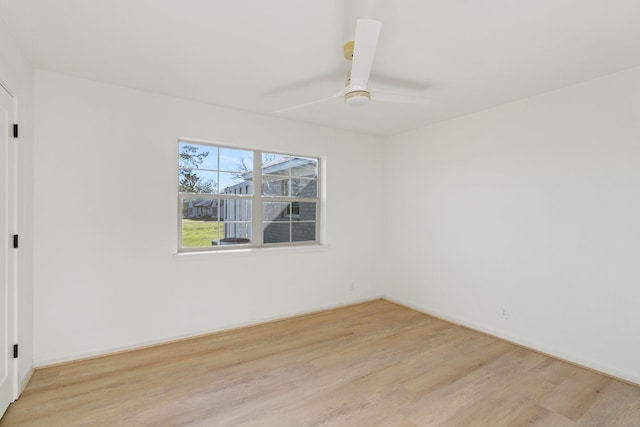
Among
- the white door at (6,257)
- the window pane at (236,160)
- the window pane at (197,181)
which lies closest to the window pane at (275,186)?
the window pane at (236,160)

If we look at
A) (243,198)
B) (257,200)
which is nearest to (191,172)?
(243,198)

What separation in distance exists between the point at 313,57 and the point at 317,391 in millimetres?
2509

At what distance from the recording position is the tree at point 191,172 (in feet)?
11.3

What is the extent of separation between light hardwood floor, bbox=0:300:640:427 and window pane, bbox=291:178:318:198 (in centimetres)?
181

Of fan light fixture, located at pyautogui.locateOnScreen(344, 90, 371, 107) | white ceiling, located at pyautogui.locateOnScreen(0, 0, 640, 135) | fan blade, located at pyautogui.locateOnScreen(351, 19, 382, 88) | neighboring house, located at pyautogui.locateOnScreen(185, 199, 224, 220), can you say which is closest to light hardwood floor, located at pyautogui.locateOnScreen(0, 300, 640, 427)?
neighboring house, located at pyautogui.locateOnScreen(185, 199, 224, 220)

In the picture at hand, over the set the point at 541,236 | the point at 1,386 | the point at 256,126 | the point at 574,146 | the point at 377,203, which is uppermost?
the point at 256,126

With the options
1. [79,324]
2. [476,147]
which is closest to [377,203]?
[476,147]

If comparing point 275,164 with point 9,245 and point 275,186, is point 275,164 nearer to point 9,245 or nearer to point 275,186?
point 275,186

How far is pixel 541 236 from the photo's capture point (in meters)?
3.12

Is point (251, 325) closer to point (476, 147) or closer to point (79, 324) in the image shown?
point (79, 324)

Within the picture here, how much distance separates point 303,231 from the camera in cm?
435

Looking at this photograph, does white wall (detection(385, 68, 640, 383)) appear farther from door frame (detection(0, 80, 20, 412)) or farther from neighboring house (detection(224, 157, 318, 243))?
door frame (detection(0, 80, 20, 412))

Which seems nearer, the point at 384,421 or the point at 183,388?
the point at 384,421

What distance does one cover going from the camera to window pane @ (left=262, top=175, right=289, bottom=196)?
4016mm
